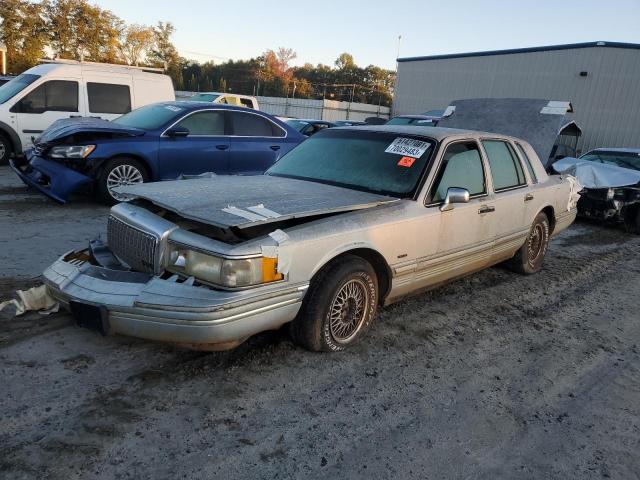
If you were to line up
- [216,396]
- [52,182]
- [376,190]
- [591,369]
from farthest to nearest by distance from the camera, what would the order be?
[52,182], [376,190], [591,369], [216,396]

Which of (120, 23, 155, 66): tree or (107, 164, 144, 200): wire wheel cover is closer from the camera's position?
(107, 164, 144, 200): wire wheel cover

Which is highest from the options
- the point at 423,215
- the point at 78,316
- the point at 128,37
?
the point at 128,37

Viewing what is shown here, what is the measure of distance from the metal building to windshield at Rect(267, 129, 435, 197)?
62.3ft

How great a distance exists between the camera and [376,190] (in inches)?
162

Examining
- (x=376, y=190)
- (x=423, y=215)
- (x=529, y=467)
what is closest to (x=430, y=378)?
(x=529, y=467)

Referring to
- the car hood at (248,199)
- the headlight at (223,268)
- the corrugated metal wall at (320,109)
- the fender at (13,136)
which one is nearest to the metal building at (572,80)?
the corrugated metal wall at (320,109)

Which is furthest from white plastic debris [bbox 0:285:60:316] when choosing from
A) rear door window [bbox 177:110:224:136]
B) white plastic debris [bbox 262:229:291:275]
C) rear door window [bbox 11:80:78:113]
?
rear door window [bbox 11:80:78:113]

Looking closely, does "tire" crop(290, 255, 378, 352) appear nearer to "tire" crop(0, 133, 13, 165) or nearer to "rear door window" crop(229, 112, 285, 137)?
"rear door window" crop(229, 112, 285, 137)

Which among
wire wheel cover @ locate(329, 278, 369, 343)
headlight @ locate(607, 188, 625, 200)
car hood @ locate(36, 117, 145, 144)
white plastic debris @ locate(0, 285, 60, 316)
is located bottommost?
white plastic debris @ locate(0, 285, 60, 316)

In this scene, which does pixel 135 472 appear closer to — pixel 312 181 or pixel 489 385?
pixel 489 385

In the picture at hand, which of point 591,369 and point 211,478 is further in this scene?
point 591,369

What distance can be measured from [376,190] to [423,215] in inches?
17.0

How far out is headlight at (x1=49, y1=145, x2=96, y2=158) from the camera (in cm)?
697

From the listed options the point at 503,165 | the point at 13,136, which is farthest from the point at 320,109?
the point at 503,165
